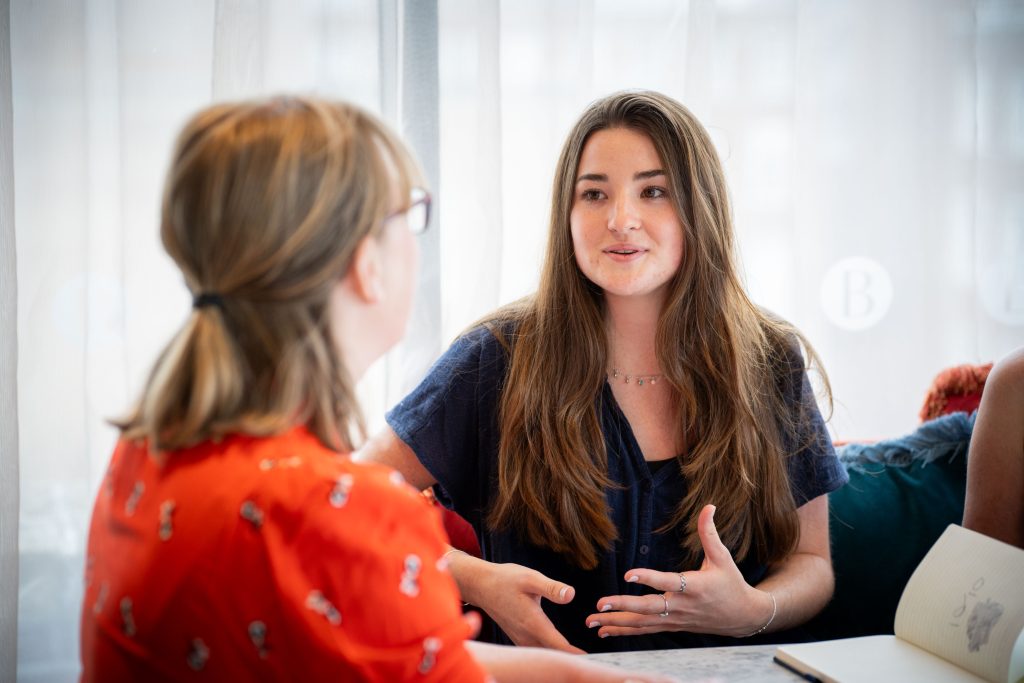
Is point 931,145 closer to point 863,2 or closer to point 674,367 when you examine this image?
point 863,2

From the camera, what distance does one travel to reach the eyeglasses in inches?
35.3

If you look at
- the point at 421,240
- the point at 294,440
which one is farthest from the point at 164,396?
the point at 421,240

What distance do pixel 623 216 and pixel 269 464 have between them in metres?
0.85

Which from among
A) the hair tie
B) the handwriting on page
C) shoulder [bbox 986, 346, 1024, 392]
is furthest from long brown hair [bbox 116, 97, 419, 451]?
shoulder [bbox 986, 346, 1024, 392]

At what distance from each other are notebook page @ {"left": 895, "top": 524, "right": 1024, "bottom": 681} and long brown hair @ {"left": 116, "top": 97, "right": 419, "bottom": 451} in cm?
77

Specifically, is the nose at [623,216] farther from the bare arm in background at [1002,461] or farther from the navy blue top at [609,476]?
the bare arm in background at [1002,461]

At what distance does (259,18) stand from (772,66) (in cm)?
120

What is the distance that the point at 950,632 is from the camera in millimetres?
1071

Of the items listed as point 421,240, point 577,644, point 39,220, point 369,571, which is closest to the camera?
point 369,571

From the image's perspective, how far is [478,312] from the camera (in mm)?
2049

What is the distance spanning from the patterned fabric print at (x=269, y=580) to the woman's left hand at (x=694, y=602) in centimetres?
52

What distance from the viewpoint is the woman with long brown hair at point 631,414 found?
1.47 metres

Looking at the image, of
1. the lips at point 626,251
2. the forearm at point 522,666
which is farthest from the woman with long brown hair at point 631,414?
the forearm at point 522,666

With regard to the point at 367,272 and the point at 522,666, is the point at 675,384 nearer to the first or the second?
the point at 522,666
